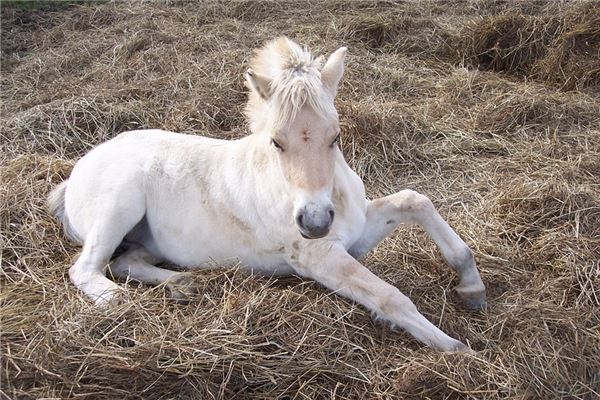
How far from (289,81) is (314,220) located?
71cm

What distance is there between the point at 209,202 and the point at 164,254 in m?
0.47

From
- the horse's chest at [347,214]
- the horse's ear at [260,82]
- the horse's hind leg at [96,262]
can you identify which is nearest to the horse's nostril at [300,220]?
the horse's chest at [347,214]

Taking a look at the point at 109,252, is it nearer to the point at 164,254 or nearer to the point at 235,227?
the point at 164,254

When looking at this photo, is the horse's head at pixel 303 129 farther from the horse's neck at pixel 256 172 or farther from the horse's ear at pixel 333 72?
the horse's neck at pixel 256 172

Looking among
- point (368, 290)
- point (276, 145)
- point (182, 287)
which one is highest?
point (276, 145)

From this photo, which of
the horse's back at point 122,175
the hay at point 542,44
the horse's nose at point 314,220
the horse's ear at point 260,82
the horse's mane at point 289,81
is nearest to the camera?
the horse's nose at point 314,220

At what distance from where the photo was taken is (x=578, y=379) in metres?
2.87

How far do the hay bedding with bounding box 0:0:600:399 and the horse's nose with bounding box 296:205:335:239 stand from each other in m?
0.53

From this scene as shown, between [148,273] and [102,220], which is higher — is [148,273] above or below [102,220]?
below

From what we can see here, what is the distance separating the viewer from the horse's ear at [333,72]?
321 cm

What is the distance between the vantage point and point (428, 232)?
11.5 feet

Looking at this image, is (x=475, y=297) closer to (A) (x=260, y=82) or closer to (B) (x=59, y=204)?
(A) (x=260, y=82)

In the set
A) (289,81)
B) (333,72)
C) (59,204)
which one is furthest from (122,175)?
(333,72)

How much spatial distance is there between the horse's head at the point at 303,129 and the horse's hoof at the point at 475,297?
3.09 feet
